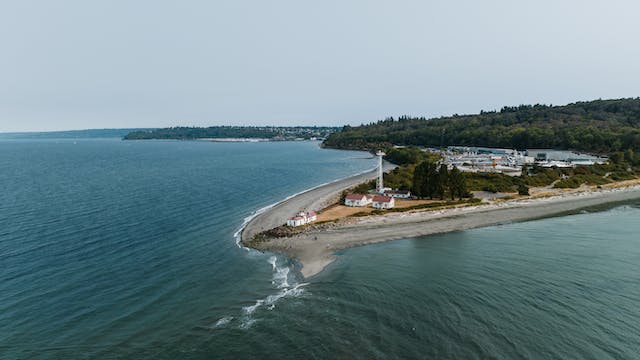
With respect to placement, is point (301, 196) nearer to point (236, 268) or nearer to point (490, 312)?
point (236, 268)

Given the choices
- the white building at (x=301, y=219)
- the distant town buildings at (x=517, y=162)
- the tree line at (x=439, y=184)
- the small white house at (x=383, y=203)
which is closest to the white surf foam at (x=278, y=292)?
the white building at (x=301, y=219)

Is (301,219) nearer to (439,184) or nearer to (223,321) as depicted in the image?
(223,321)

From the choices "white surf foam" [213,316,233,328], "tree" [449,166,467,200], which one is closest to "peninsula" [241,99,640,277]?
"tree" [449,166,467,200]

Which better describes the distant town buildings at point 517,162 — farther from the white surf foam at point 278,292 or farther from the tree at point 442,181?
the white surf foam at point 278,292

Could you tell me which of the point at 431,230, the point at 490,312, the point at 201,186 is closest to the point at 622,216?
the point at 431,230

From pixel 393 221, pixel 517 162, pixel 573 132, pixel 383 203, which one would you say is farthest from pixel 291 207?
pixel 573 132

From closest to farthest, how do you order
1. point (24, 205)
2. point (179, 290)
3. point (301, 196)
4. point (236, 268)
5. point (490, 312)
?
point (490, 312)
point (179, 290)
point (236, 268)
point (24, 205)
point (301, 196)
